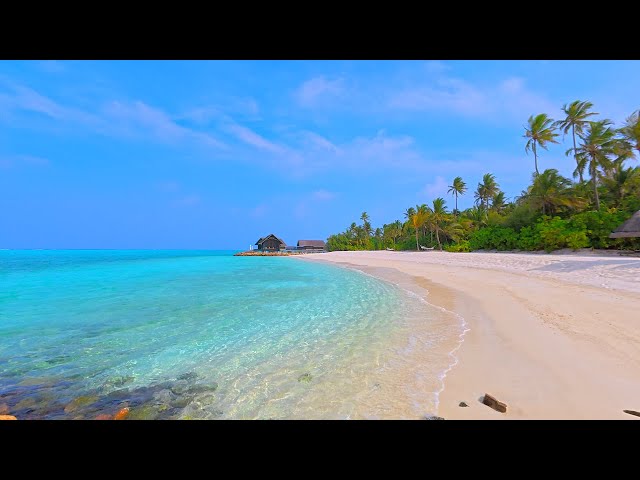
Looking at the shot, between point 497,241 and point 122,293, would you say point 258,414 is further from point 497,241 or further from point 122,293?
point 497,241

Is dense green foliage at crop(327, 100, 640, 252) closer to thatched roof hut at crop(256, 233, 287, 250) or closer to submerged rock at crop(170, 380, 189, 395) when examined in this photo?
submerged rock at crop(170, 380, 189, 395)

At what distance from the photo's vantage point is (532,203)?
26.8m

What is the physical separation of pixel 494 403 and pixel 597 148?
31542mm

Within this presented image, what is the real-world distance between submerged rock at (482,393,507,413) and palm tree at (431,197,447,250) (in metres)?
43.8

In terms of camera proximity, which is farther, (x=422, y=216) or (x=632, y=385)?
(x=422, y=216)

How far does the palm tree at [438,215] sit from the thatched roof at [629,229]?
1044 inches

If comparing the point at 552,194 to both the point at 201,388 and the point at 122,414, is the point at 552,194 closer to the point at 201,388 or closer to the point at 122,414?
the point at 201,388

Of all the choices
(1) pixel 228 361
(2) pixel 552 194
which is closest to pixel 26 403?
(1) pixel 228 361

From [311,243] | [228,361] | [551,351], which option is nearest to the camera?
[551,351]

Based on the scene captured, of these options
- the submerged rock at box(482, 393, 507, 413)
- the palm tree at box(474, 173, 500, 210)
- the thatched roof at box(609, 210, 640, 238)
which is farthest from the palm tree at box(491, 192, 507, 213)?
the submerged rock at box(482, 393, 507, 413)

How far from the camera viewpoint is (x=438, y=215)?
146ft
